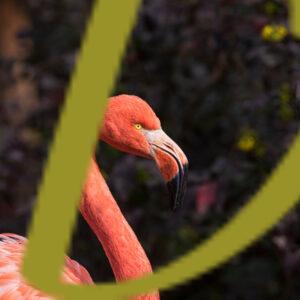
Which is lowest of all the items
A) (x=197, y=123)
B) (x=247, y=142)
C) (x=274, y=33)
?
(x=197, y=123)

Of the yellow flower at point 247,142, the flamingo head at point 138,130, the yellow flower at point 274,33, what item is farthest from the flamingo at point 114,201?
the yellow flower at point 247,142

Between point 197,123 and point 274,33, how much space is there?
92 centimetres

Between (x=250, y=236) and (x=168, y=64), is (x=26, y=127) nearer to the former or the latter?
(x=168, y=64)

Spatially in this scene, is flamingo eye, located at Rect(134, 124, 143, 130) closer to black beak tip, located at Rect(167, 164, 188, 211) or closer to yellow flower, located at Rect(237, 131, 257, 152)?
black beak tip, located at Rect(167, 164, 188, 211)

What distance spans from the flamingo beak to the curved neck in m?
0.23

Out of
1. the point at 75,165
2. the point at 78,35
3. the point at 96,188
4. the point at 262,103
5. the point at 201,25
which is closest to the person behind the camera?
the point at 75,165

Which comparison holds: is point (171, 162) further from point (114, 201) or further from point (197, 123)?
point (197, 123)

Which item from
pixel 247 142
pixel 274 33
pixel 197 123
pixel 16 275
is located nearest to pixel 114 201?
pixel 16 275

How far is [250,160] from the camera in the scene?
16.9 feet

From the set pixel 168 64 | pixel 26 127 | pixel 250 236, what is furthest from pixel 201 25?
pixel 250 236

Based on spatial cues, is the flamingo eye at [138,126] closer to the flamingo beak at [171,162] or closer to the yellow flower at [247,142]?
the flamingo beak at [171,162]

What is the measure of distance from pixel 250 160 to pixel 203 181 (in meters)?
0.25

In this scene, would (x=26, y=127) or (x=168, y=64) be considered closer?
(x=168, y=64)

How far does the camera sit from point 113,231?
12.5 ft
